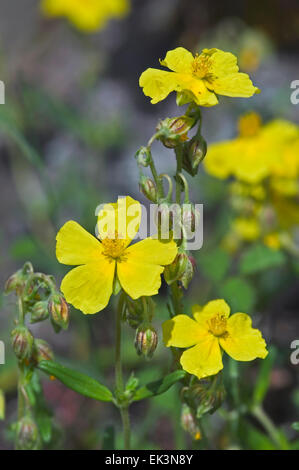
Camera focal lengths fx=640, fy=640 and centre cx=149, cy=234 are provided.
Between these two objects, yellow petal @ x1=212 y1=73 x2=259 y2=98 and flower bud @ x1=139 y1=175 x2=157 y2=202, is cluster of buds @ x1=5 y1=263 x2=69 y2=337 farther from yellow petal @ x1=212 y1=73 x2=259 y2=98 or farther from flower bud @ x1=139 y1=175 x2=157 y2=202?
yellow petal @ x1=212 y1=73 x2=259 y2=98

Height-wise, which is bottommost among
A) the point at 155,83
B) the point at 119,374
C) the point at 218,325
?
the point at 119,374

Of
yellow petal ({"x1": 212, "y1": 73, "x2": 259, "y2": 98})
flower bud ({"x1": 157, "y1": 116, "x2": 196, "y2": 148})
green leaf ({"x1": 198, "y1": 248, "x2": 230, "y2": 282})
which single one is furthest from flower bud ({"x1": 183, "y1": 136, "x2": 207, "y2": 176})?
green leaf ({"x1": 198, "y1": 248, "x2": 230, "y2": 282})

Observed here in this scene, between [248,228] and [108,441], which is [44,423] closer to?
[108,441]

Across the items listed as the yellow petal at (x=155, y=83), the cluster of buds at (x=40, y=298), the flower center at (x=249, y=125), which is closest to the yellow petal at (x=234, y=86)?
the yellow petal at (x=155, y=83)

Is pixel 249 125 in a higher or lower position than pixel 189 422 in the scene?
higher

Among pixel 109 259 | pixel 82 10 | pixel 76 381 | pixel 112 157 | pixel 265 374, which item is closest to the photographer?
pixel 109 259

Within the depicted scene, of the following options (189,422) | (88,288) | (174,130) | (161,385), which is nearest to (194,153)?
(174,130)

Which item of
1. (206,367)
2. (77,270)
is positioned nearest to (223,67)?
(77,270)

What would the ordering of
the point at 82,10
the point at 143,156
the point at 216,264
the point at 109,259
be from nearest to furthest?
1. the point at 143,156
2. the point at 109,259
3. the point at 216,264
4. the point at 82,10
